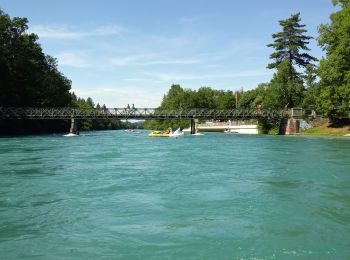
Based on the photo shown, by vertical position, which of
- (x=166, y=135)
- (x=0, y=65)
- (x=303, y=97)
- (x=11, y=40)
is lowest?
(x=166, y=135)

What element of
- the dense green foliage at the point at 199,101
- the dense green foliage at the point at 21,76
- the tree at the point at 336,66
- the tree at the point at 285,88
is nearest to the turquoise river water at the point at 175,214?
the tree at the point at 336,66

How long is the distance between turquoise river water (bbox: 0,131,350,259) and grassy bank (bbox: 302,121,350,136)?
4641 cm

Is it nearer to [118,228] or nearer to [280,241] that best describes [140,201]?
[118,228]

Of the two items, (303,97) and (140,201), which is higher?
(303,97)

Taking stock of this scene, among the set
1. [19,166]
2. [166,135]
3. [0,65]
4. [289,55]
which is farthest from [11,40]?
[19,166]

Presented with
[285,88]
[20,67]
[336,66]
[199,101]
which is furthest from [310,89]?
[199,101]

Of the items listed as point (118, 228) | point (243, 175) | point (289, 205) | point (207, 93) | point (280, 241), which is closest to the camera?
point (280, 241)

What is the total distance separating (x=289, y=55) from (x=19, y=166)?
6833 cm

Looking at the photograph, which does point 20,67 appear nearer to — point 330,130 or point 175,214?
point 330,130

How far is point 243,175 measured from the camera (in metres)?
22.5

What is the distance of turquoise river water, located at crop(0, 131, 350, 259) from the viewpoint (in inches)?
410

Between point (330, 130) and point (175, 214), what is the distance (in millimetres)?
61674

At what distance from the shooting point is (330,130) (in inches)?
2761

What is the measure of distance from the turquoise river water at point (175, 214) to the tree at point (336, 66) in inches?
1679
